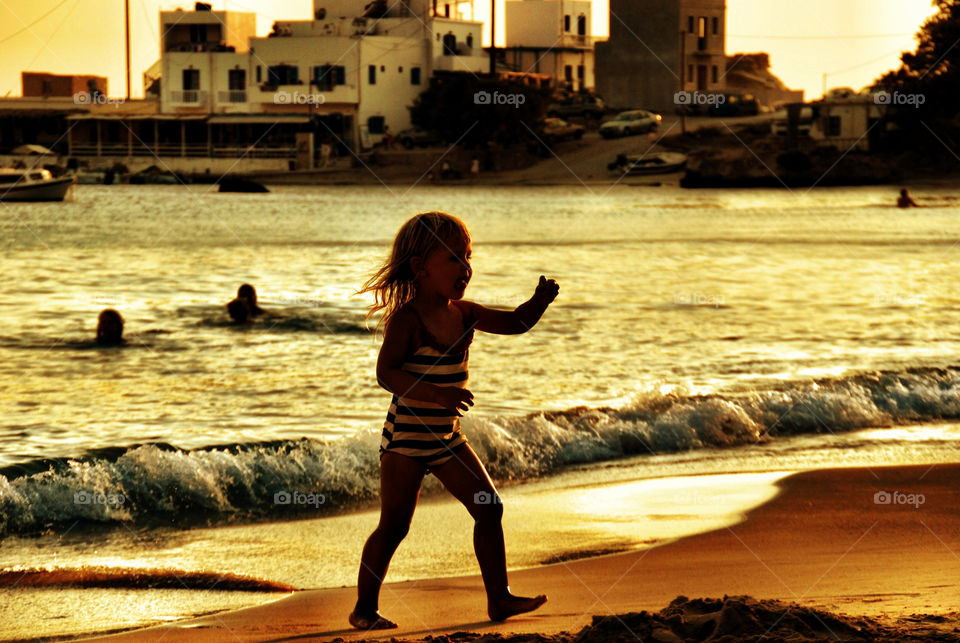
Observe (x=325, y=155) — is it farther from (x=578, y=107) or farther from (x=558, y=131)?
(x=578, y=107)

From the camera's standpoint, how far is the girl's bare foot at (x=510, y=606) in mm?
4500

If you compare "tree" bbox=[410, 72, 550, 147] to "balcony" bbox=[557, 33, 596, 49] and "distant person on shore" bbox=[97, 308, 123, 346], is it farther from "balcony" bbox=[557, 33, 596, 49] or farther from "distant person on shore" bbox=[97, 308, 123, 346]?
"distant person on shore" bbox=[97, 308, 123, 346]

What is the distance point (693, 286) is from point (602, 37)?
6799 centimetres

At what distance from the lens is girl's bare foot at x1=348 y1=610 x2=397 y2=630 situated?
4496 millimetres

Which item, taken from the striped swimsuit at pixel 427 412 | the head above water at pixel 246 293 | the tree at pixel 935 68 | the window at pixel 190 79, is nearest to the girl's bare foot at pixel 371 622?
the striped swimsuit at pixel 427 412

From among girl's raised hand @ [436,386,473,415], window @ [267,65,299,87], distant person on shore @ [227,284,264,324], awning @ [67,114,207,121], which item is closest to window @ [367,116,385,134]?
window @ [267,65,299,87]

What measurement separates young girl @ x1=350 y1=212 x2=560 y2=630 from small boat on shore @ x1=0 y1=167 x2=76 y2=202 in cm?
5116

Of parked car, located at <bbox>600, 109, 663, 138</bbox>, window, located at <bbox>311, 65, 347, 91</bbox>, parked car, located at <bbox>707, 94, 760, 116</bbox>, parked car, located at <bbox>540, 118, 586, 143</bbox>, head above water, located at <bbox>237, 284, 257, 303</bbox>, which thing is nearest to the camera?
head above water, located at <bbox>237, 284, 257, 303</bbox>

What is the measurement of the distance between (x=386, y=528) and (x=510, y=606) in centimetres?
50

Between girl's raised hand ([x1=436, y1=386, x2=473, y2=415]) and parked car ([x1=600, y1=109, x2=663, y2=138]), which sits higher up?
parked car ([x1=600, y1=109, x2=663, y2=138])

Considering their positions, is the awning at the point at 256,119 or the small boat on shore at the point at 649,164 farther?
the awning at the point at 256,119

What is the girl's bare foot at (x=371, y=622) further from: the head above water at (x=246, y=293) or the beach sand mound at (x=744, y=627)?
the head above water at (x=246, y=293)

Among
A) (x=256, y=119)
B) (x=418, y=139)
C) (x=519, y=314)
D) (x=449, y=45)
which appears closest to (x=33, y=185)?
(x=256, y=119)

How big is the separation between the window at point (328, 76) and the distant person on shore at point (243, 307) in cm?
5353
